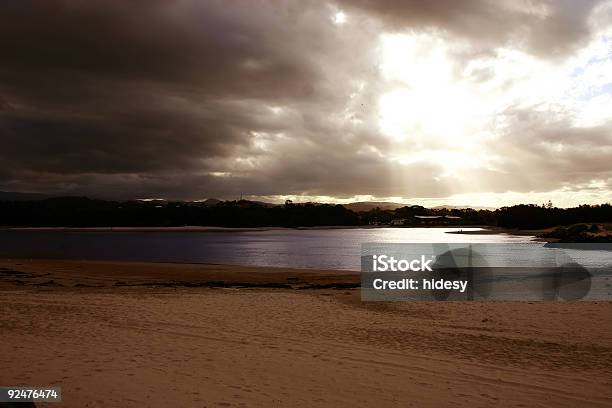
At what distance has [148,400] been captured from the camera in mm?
7688

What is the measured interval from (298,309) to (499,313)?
813cm

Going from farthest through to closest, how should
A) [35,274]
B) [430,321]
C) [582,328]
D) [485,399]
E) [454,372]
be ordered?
[35,274] → [430,321] → [582,328] → [454,372] → [485,399]

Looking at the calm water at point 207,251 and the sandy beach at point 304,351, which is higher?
the sandy beach at point 304,351

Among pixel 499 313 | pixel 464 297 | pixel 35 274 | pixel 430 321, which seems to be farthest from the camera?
pixel 35 274

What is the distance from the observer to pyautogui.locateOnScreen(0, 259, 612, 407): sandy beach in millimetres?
8406

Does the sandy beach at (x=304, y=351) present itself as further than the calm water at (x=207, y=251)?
No

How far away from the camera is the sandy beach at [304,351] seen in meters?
8.41

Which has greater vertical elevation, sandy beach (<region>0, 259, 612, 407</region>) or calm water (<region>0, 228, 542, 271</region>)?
sandy beach (<region>0, 259, 612, 407</region>)

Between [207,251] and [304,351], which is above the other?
[304,351]

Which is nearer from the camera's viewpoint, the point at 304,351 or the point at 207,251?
the point at 304,351

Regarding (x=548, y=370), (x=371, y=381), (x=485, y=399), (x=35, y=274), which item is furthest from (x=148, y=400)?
(x=35, y=274)

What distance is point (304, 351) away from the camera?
1145cm

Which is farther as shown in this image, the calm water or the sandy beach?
the calm water

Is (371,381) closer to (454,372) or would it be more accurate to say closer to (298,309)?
(454,372)
